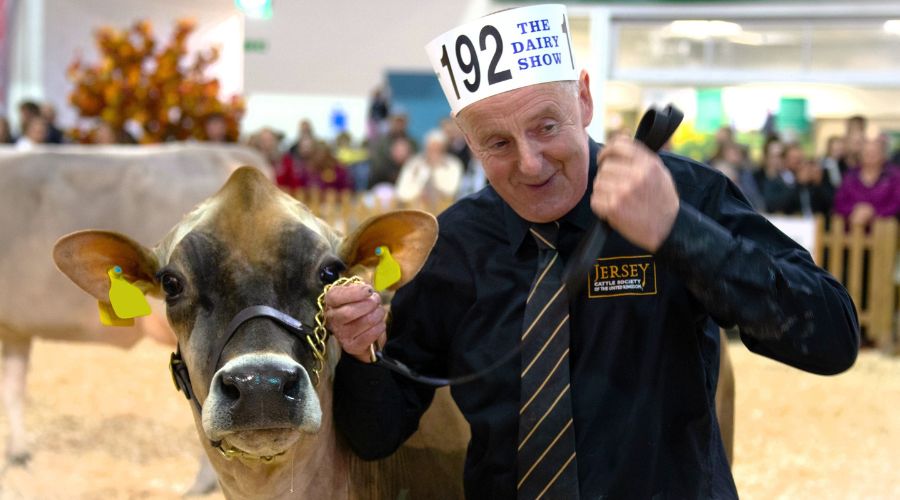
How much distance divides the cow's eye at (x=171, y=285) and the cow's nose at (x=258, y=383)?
0.37 meters

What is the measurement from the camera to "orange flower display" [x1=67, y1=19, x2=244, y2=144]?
365 inches

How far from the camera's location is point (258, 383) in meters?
2.09

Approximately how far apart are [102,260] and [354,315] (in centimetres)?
73

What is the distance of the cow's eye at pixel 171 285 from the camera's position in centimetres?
242

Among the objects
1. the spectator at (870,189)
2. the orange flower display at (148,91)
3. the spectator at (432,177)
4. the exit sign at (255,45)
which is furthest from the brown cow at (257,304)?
the exit sign at (255,45)

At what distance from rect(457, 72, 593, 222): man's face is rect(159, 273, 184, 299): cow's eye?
0.72 metres

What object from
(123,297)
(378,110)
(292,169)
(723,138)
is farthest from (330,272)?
(378,110)

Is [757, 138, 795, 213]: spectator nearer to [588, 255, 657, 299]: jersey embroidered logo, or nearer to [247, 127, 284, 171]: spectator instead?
[247, 127, 284, 171]: spectator

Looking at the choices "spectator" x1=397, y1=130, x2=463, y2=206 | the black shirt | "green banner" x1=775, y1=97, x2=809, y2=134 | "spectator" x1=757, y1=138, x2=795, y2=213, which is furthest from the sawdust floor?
"green banner" x1=775, y1=97, x2=809, y2=134

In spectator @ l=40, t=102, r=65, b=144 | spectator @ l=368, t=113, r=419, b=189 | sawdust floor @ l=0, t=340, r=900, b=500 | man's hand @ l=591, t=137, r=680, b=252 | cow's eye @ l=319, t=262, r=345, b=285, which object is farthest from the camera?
spectator @ l=368, t=113, r=419, b=189

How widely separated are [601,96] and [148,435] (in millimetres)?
5533

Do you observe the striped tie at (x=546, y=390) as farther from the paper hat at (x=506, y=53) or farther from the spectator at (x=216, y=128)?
the spectator at (x=216, y=128)

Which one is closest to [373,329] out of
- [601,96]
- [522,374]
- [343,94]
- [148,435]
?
[522,374]

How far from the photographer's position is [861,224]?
10055 mm
